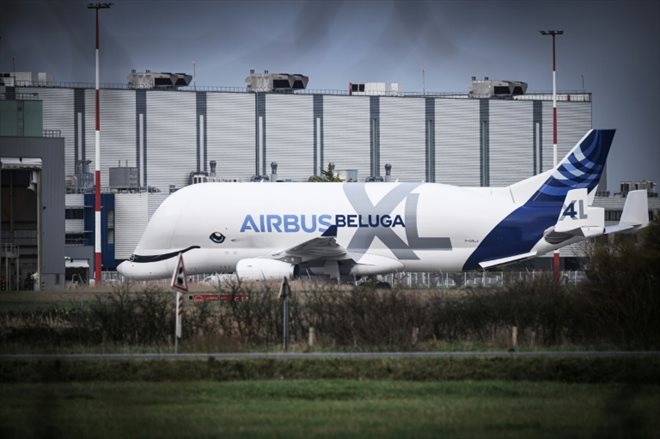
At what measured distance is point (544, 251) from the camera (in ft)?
188

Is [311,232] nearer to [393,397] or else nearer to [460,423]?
[393,397]

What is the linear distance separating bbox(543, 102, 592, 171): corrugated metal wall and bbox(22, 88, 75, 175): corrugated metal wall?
144 feet

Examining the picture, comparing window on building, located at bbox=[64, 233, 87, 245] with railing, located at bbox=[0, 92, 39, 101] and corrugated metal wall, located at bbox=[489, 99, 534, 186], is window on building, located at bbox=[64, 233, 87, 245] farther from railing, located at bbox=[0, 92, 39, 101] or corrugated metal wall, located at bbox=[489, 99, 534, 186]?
corrugated metal wall, located at bbox=[489, 99, 534, 186]

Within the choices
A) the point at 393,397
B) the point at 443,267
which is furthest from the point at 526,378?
the point at 443,267

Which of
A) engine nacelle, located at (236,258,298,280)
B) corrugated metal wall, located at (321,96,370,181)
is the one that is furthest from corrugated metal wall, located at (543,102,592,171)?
engine nacelle, located at (236,258,298,280)

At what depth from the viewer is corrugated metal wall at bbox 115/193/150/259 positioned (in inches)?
3610

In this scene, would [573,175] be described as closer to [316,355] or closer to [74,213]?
[316,355]

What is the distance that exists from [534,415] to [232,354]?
10907 millimetres

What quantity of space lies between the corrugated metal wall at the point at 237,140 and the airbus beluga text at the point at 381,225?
40038 millimetres

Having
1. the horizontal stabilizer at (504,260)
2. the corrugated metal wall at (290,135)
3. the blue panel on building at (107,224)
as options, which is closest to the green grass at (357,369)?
the horizontal stabilizer at (504,260)

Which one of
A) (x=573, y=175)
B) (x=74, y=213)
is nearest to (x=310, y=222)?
(x=573, y=175)

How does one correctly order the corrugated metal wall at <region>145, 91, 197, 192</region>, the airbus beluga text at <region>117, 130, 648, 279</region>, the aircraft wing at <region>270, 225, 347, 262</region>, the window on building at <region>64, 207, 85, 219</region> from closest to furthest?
the aircraft wing at <region>270, 225, 347, 262</region>, the airbus beluga text at <region>117, 130, 648, 279</region>, the corrugated metal wall at <region>145, 91, 197, 192</region>, the window on building at <region>64, 207, 85, 219</region>

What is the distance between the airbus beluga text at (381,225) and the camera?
5700 cm

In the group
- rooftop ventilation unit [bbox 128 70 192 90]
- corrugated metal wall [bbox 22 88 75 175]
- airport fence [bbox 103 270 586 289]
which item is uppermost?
rooftop ventilation unit [bbox 128 70 192 90]
